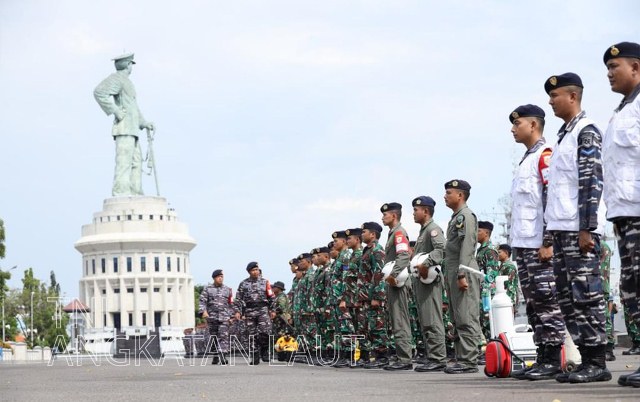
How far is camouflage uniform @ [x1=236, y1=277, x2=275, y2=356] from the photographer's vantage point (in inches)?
728

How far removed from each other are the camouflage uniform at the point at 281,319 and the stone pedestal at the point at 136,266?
7198 centimetres

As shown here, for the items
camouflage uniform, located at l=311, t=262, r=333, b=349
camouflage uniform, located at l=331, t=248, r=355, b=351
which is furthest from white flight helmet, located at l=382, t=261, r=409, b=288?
camouflage uniform, located at l=311, t=262, r=333, b=349

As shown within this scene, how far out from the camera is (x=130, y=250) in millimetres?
94875

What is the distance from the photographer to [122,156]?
95250 millimetres

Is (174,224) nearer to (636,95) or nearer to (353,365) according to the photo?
(353,365)

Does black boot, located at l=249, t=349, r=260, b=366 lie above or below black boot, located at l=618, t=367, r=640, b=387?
above

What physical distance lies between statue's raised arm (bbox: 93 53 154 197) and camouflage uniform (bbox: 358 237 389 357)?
82.3 meters

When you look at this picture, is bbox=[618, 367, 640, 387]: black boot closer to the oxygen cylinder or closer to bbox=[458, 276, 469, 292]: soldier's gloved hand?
the oxygen cylinder

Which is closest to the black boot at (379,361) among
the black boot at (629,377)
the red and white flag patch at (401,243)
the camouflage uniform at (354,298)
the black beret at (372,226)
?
the camouflage uniform at (354,298)

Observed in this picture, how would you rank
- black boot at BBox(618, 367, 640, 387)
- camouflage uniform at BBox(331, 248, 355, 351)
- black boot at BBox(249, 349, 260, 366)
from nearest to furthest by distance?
1. black boot at BBox(618, 367, 640, 387)
2. camouflage uniform at BBox(331, 248, 355, 351)
3. black boot at BBox(249, 349, 260, 366)

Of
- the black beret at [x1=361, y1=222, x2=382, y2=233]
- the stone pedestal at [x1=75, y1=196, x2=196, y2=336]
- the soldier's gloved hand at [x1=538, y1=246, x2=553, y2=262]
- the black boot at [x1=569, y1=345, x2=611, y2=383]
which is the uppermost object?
the stone pedestal at [x1=75, y1=196, x2=196, y2=336]

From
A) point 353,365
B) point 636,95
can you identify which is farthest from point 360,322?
point 636,95

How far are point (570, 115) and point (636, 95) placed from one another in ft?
3.37

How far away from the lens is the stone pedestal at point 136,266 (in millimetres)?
94188
